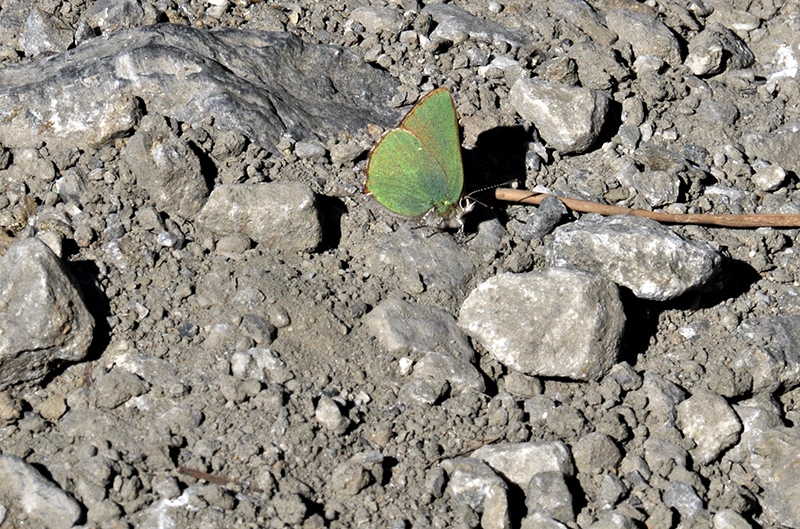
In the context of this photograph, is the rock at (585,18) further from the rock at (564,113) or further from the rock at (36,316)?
the rock at (36,316)

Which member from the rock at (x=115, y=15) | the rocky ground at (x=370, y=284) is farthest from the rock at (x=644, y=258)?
the rock at (x=115, y=15)

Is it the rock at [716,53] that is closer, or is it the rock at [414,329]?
the rock at [414,329]

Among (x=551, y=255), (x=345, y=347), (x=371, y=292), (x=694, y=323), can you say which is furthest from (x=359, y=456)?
(x=694, y=323)

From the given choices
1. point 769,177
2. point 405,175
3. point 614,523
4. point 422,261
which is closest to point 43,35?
point 405,175

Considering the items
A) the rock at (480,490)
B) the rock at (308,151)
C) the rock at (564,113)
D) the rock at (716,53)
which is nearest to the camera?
the rock at (480,490)

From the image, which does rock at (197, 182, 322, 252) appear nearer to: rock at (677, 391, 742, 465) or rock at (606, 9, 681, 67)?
rock at (677, 391, 742, 465)

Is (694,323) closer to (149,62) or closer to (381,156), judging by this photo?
(381,156)
